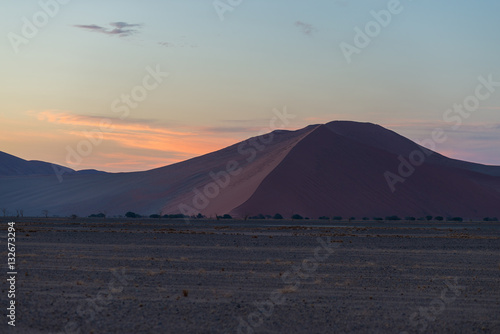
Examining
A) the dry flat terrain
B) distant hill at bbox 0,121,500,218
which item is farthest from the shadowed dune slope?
the dry flat terrain

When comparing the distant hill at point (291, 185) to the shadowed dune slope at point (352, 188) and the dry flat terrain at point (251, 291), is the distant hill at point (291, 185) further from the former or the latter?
the dry flat terrain at point (251, 291)

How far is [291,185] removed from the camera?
91.4 meters

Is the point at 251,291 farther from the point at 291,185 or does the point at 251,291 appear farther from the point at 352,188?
the point at 352,188

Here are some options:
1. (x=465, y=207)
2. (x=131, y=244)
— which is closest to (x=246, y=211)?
(x=465, y=207)

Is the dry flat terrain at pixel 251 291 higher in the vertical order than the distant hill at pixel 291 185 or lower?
lower

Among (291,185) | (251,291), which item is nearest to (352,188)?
(291,185)

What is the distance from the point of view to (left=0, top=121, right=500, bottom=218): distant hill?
8925 centimetres

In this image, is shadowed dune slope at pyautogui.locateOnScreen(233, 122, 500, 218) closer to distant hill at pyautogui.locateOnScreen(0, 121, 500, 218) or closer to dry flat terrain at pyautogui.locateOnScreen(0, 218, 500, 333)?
distant hill at pyautogui.locateOnScreen(0, 121, 500, 218)

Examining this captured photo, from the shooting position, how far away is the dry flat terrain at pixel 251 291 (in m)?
11.8

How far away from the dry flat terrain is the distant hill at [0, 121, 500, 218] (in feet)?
183

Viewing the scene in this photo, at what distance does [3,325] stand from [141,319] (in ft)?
7.39

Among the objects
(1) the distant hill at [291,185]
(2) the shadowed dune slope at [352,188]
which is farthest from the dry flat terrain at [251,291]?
(2) the shadowed dune slope at [352,188]

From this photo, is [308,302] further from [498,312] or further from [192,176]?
[192,176]

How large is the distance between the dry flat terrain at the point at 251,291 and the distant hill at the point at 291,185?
55648 mm
